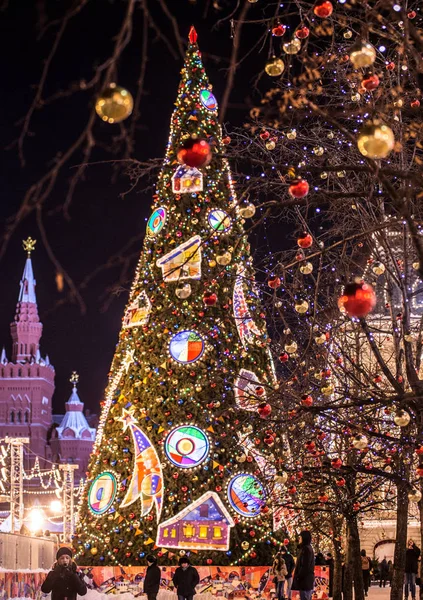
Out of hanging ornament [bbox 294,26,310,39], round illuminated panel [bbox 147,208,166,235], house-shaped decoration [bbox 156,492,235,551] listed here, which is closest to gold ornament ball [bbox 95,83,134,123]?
hanging ornament [bbox 294,26,310,39]

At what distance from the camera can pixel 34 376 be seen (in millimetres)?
115812

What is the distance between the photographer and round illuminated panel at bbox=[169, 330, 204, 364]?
655 inches

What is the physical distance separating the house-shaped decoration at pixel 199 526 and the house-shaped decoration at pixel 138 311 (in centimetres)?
361

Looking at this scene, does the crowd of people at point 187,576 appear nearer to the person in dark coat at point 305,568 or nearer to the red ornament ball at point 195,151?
the person in dark coat at point 305,568

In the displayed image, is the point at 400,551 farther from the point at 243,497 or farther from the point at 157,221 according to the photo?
the point at 157,221

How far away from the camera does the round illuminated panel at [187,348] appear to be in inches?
655

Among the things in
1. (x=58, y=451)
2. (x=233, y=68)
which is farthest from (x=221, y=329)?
(x=58, y=451)

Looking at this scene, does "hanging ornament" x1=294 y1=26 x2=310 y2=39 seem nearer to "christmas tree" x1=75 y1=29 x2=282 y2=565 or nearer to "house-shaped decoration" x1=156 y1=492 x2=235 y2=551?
"christmas tree" x1=75 y1=29 x2=282 y2=565

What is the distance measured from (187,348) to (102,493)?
10.5 ft

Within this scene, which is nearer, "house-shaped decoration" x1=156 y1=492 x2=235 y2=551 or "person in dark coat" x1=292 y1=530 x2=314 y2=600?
"person in dark coat" x1=292 y1=530 x2=314 y2=600

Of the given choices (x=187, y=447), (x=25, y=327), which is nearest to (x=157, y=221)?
(x=187, y=447)

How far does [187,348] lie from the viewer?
16.7 metres

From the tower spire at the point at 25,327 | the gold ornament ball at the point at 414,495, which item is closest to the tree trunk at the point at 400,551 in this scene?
the gold ornament ball at the point at 414,495

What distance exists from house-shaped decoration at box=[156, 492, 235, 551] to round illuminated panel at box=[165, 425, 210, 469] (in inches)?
26.4
